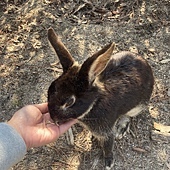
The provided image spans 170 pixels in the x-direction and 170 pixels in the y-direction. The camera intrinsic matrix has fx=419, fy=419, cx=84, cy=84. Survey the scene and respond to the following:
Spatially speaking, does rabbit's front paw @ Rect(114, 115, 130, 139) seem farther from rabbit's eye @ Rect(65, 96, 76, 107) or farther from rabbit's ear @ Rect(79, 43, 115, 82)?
rabbit's ear @ Rect(79, 43, 115, 82)

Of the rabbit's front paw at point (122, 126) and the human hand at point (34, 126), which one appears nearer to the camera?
the human hand at point (34, 126)

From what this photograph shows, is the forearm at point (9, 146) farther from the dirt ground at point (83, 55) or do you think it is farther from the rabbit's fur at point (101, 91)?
the dirt ground at point (83, 55)

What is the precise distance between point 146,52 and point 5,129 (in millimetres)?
2170

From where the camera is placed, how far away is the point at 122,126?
14.4 feet

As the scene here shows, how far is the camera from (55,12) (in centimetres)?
533

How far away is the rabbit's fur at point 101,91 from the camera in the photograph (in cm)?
326

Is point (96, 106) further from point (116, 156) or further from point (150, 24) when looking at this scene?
point (150, 24)

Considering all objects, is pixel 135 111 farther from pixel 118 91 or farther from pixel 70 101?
pixel 70 101

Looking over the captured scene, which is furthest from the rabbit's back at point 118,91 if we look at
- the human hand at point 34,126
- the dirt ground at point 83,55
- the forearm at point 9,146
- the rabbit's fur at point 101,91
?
the forearm at point 9,146

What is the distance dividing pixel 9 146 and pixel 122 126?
1.46 meters

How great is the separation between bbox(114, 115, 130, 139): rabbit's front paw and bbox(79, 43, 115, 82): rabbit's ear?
119cm

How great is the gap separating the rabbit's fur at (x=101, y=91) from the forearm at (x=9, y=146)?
1.11ft

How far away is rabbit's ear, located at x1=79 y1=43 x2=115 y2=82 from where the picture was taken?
3061 mm

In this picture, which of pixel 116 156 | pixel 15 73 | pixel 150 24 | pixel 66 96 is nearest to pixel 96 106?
pixel 66 96
